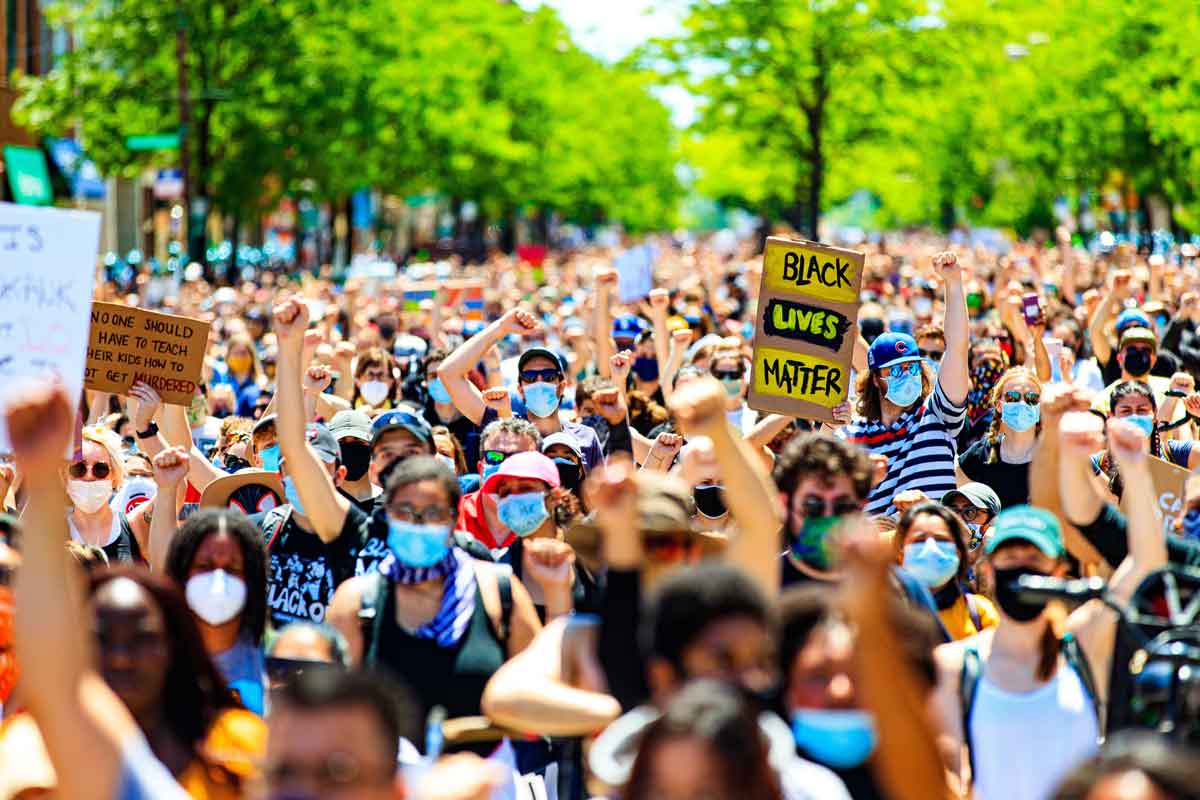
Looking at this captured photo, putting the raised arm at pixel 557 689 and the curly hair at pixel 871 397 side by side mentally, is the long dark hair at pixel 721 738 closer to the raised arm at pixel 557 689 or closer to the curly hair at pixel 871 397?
the raised arm at pixel 557 689

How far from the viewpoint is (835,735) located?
4000 mm

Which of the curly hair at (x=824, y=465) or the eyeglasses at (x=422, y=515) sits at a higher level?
the curly hair at (x=824, y=465)

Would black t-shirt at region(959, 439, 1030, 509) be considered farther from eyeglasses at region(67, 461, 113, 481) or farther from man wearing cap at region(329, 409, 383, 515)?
eyeglasses at region(67, 461, 113, 481)

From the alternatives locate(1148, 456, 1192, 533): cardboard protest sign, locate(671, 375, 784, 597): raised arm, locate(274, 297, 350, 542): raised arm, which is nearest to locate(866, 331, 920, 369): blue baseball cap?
locate(1148, 456, 1192, 533): cardboard protest sign

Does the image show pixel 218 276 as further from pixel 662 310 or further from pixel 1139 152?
pixel 662 310

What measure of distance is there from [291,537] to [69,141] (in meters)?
43.6

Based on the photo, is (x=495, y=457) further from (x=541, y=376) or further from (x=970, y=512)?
(x=970, y=512)

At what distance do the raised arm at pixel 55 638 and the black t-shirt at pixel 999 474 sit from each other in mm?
5329

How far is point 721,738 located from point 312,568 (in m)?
3.16

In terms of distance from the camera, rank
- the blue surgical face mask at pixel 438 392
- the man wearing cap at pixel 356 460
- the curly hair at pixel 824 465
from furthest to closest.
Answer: the blue surgical face mask at pixel 438 392 → the man wearing cap at pixel 356 460 → the curly hair at pixel 824 465

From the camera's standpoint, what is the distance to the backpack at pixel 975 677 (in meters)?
4.81

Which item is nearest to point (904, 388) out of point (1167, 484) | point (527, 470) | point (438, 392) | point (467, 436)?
point (1167, 484)

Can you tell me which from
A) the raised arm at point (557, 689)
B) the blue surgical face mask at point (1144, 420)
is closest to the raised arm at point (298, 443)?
the raised arm at point (557, 689)

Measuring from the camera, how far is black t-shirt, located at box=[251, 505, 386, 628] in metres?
6.29
